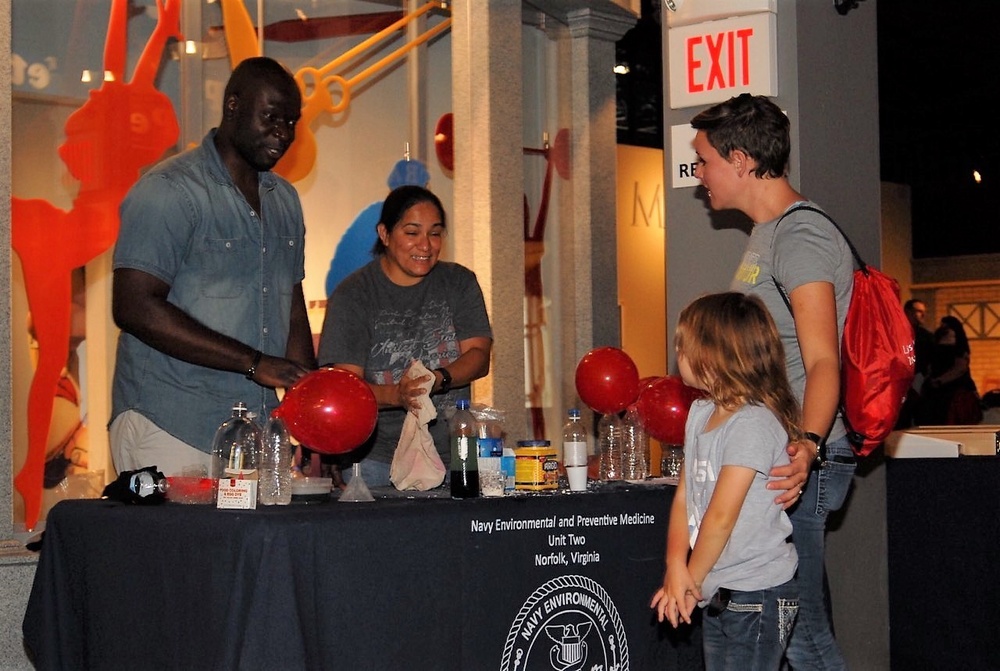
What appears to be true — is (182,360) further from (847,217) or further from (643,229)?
(643,229)

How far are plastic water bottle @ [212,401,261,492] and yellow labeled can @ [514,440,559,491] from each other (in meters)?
0.77

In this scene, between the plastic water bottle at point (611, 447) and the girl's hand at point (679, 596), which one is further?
the plastic water bottle at point (611, 447)

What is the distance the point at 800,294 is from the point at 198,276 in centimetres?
172

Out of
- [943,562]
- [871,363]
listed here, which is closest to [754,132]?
[871,363]

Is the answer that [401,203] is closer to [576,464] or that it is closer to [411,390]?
[411,390]

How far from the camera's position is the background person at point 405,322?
176 inches

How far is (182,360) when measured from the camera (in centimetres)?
376

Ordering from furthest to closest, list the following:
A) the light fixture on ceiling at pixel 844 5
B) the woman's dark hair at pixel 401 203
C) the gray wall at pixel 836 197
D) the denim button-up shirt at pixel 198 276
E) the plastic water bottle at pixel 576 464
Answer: the light fixture on ceiling at pixel 844 5
the gray wall at pixel 836 197
the woman's dark hair at pixel 401 203
the plastic water bottle at pixel 576 464
the denim button-up shirt at pixel 198 276

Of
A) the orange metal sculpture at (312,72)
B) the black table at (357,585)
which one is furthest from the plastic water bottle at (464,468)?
the orange metal sculpture at (312,72)

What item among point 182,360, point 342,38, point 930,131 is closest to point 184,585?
point 182,360

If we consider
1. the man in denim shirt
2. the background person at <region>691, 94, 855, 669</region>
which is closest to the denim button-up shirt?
the man in denim shirt

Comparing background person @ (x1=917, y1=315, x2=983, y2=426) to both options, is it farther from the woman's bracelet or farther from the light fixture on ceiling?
the woman's bracelet

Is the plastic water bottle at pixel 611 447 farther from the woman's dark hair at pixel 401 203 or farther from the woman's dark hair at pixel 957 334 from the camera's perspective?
the woman's dark hair at pixel 957 334

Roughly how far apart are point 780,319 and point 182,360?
166cm
